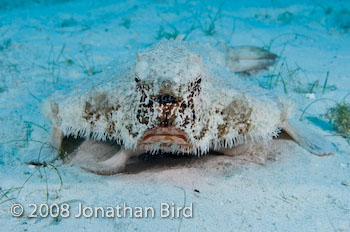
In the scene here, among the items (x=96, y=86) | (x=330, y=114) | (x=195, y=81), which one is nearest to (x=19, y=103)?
(x=96, y=86)

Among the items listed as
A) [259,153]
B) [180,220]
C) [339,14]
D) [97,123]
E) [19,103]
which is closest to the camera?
[180,220]

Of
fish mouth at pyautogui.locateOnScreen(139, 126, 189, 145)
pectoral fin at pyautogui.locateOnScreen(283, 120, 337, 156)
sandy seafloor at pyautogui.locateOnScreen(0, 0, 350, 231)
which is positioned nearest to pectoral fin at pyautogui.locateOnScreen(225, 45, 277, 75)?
sandy seafloor at pyautogui.locateOnScreen(0, 0, 350, 231)

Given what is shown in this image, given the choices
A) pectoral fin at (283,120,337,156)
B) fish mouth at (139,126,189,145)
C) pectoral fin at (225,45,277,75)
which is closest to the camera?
fish mouth at (139,126,189,145)

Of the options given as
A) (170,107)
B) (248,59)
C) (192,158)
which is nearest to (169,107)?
(170,107)

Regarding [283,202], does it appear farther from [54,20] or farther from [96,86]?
[54,20]

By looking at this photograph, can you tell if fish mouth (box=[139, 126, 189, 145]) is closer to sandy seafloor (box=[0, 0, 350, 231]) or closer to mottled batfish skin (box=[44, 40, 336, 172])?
mottled batfish skin (box=[44, 40, 336, 172])
